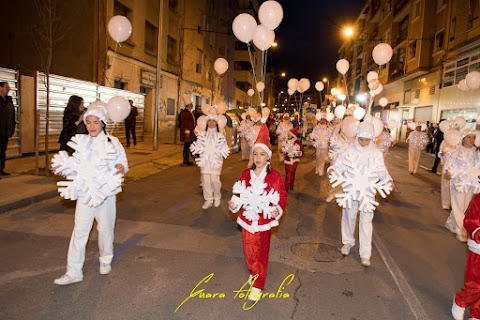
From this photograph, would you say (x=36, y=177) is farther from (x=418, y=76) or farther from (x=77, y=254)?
(x=418, y=76)

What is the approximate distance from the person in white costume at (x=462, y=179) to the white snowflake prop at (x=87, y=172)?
→ 509 cm

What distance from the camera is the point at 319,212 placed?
25.1ft

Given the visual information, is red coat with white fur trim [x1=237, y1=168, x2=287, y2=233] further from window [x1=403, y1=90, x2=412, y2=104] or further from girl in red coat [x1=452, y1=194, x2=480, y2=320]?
window [x1=403, y1=90, x2=412, y2=104]

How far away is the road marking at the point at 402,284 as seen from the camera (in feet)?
12.4

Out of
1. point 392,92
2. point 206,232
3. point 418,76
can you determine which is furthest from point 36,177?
point 392,92

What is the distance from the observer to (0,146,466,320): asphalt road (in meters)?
3.68

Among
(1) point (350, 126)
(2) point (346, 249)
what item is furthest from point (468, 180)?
(2) point (346, 249)

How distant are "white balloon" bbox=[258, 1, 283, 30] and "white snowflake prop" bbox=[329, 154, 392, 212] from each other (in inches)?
200

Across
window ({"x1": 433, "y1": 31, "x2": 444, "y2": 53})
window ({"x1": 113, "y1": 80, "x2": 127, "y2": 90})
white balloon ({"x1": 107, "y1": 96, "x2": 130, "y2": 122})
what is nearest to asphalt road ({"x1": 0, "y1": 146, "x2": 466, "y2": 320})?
white balloon ({"x1": 107, "y1": 96, "x2": 130, "y2": 122})

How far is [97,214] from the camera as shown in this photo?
13.8ft

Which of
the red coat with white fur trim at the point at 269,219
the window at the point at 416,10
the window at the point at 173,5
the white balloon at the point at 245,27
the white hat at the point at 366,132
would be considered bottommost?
the red coat with white fur trim at the point at 269,219

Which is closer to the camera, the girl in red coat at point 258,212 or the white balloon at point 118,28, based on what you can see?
the girl in red coat at point 258,212

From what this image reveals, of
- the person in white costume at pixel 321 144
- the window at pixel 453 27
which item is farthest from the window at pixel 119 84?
the window at pixel 453 27

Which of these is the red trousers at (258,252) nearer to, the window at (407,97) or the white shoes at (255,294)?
the white shoes at (255,294)
